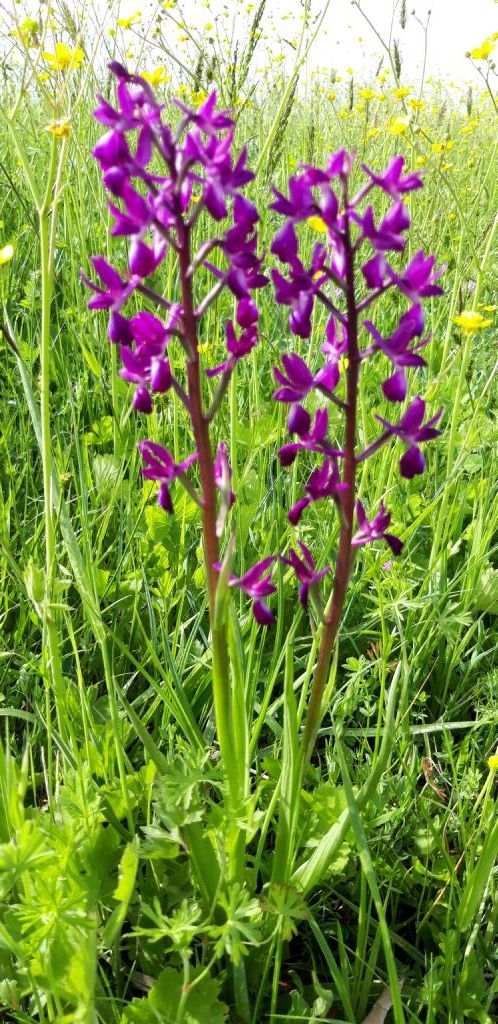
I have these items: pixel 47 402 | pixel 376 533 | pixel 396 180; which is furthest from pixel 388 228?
pixel 47 402

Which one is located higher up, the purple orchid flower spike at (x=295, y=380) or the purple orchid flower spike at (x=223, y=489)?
the purple orchid flower spike at (x=295, y=380)

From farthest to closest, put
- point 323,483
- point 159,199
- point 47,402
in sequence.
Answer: point 47,402
point 323,483
point 159,199

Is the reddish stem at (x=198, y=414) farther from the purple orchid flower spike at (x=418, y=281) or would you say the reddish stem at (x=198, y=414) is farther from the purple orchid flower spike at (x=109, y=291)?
the purple orchid flower spike at (x=418, y=281)

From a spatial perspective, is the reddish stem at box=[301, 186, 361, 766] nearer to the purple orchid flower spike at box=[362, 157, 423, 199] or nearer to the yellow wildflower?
the purple orchid flower spike at box=[362, 157, 423, 199]

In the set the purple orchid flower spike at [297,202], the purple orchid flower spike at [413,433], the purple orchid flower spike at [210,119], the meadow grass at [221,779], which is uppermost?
the purple orchid flower spike at [210,119]

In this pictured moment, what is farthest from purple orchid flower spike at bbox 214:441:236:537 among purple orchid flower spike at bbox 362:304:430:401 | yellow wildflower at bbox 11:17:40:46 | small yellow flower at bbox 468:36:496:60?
small yellow flower at bbox 468:36:496:60

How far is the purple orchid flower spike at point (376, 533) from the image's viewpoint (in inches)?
42.6

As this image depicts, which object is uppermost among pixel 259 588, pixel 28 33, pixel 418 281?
pixel 28 33

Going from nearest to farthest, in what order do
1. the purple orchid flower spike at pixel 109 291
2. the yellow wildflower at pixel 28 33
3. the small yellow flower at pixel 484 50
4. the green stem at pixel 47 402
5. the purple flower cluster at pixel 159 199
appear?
the purple flower cluster at pixel 159 199
the purple orchid flower spike at pixel 109 291
the green stem at pixel 47 402
the yellow wildflower at pixel 28 33
the small yellow flower at pixel 484 50

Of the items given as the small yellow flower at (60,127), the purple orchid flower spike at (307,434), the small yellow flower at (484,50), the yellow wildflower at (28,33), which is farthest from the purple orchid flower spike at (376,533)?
the small yellow flower at (484,50)

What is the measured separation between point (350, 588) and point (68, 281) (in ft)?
5.73

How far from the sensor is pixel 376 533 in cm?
111

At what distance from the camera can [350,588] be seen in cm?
194

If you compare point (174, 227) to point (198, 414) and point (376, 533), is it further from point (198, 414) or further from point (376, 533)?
point (376, 533)
